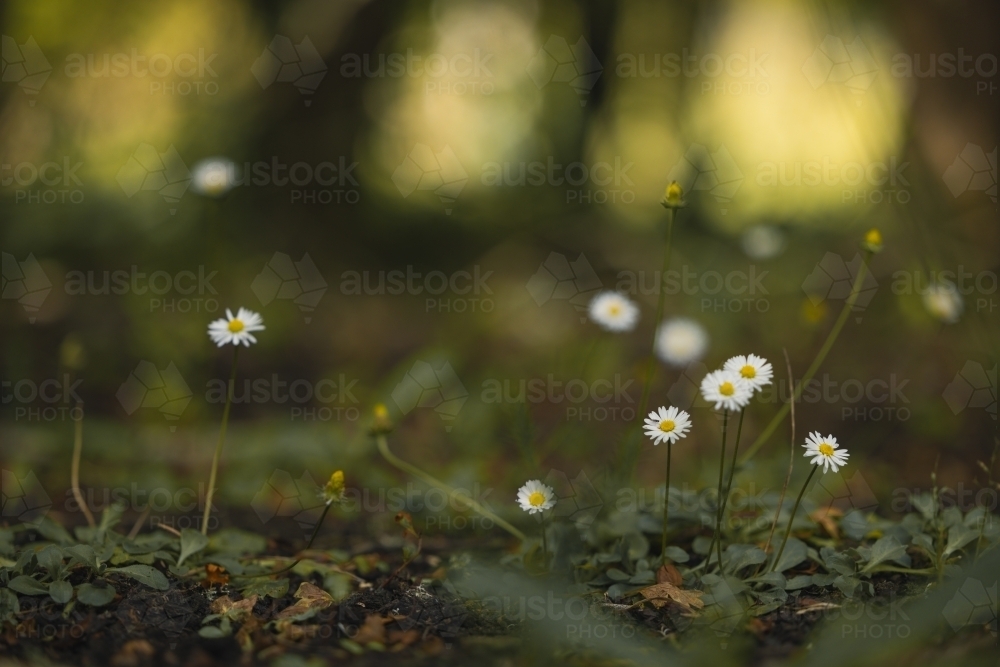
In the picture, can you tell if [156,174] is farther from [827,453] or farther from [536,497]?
[827,453]

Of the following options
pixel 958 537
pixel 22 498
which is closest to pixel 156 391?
pixel 22 498

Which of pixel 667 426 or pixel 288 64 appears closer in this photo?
pixel 667 426

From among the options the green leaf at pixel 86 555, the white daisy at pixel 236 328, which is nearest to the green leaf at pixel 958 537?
the white daisy at pixel 236 328

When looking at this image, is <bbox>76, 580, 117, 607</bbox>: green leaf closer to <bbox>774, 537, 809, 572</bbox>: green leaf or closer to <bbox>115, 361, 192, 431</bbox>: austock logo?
<bbox>774, 537, 809, 572</bbox>: green leaf

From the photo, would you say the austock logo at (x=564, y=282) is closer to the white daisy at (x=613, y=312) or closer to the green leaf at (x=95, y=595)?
the white daisy at (x=613, y=312)

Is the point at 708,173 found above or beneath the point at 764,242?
above

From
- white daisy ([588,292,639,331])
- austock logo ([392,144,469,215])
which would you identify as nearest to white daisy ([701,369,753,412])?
white daisy ([588,292,639,331])
